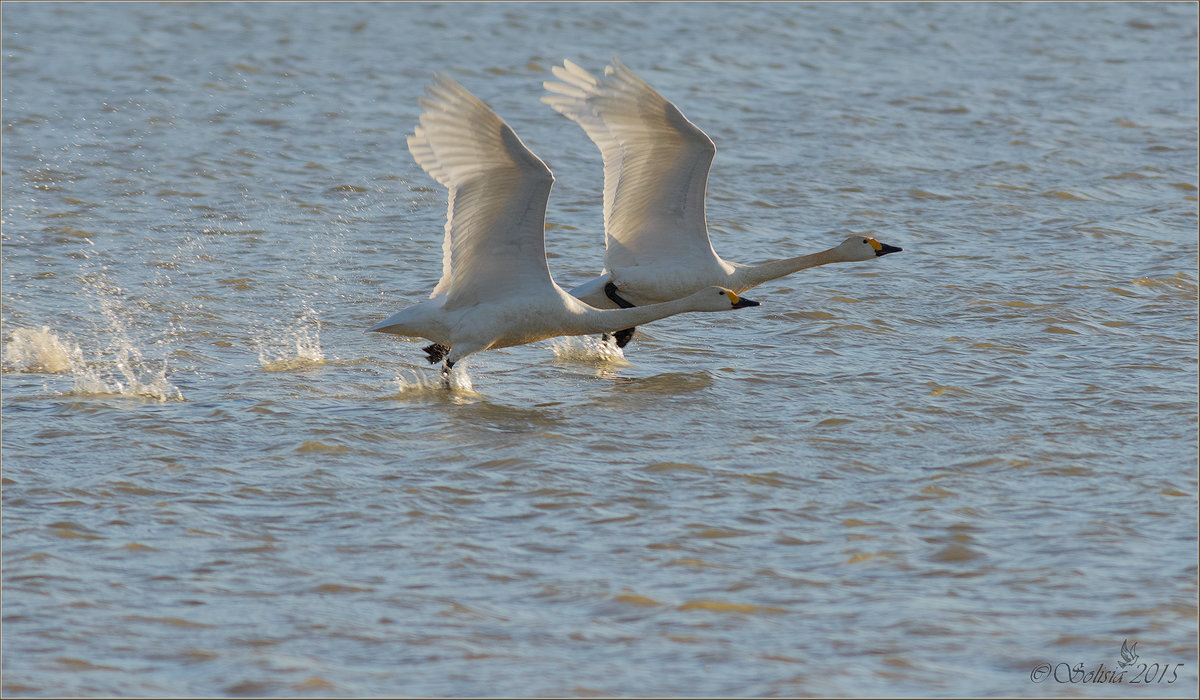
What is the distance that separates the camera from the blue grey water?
657 cm

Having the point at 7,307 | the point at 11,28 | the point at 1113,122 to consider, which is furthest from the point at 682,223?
the point at 11,28

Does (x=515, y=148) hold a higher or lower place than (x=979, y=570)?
higher

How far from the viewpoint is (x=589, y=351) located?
39.1ft

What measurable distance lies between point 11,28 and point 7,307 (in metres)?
12.0

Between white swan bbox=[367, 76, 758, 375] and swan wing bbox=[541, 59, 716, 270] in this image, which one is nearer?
white swan bbox=[367, 76, 758, 375]

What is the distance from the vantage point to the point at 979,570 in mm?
7312

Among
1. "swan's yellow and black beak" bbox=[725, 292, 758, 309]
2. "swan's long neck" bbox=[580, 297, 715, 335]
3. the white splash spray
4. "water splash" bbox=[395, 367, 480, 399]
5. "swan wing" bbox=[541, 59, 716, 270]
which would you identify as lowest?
"water splash" bbox=[395, 367, 480, 399]

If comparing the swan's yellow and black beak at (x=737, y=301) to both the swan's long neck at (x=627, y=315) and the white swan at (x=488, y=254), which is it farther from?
the swan's long neck at (x=627, y=315)

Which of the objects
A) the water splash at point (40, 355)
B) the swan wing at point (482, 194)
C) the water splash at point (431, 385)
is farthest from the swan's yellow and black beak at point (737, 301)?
the water splash at point (40, 355)

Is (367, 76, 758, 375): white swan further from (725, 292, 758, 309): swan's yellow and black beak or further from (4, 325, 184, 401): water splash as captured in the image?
(4, 325, 184, 401): water splash

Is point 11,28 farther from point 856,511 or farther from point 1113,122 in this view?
point 856,511

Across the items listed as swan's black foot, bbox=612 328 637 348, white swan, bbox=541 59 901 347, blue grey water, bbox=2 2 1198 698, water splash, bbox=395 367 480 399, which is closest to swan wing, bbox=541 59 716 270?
white swan, bbox=541 59 901 347

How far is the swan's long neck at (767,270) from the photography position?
11.9 metres

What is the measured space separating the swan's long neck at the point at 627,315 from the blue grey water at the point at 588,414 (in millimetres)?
433
